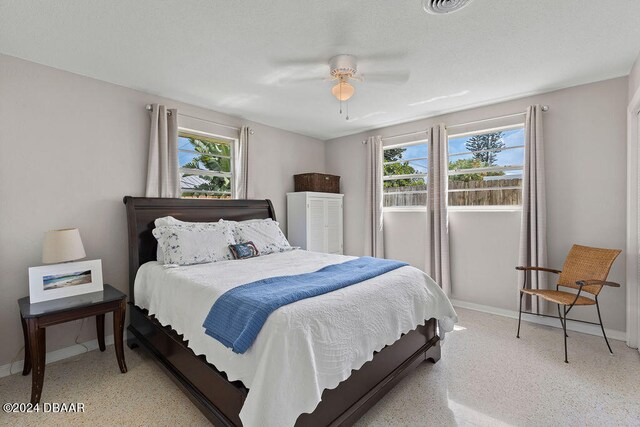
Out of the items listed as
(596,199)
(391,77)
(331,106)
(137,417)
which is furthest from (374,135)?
(137,417)

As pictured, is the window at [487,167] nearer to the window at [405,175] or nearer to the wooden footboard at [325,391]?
the window at [405,175]

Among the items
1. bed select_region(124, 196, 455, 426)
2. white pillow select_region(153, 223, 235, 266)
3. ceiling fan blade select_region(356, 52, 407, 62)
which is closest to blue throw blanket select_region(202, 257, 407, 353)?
bed select_region(124, 196, 455, 426)

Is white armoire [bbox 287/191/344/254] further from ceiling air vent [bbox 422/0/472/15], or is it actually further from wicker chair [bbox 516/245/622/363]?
ceiling air vent [bbox 422/0/472/15]

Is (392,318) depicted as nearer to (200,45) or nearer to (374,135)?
(200,45)

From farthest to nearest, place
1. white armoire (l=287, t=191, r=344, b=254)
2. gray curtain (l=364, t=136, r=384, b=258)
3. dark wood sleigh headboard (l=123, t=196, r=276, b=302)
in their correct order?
gray curtain (l=364, t=136, r=384, b=258)
white armoire (l=287, t=191, r=344, b=254)
dark wood sleigh headboard (l=123, t=196, r=276, b=302)

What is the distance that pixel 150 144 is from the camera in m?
3.16

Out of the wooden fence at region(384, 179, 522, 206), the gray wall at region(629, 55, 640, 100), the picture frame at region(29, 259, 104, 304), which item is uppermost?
the gray wall at region(629, 55, 640, 100)

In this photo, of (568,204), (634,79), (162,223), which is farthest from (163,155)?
(634,79)

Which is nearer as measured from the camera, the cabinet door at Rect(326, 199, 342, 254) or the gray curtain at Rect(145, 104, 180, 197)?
the gray curtain at Rect(145, 104, 180, 197)

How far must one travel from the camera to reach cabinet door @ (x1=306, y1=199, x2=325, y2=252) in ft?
14.5

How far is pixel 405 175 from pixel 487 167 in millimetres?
1098

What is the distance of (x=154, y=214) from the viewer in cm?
311

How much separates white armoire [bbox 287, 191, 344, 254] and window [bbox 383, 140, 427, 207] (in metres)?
0.87

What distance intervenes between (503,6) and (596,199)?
2.36 meters
